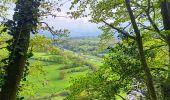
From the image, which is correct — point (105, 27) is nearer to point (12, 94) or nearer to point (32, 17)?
point (32, 17)

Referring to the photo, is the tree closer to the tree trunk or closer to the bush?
the tree trunk

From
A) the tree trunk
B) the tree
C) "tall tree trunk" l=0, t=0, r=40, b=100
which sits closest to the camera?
the tree trunk

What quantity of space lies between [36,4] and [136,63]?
12.5m

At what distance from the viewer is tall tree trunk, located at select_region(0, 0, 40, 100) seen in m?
14.8

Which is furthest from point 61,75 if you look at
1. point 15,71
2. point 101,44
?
point 15,71

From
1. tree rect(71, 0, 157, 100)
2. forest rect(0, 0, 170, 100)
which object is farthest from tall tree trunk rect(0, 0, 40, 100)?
tree rect(71, 0, 157, 100)

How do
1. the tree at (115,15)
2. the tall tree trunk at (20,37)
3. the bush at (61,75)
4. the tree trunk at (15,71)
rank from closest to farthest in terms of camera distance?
the tree trunk at (15,71) → the tall tree trunk at (20,37) → the tree at (115,15) → the bush at (61,75)

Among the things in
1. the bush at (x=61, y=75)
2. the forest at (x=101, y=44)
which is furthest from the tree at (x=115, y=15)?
the bush at (x=61, y=75)

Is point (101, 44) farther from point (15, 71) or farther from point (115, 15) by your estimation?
point (15, 71)

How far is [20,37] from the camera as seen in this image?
15.3m

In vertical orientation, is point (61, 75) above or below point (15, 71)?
below

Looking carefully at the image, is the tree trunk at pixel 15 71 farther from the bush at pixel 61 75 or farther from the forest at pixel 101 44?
the bush at pixel 61 75

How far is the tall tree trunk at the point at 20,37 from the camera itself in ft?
48.4

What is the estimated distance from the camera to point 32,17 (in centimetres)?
1542
